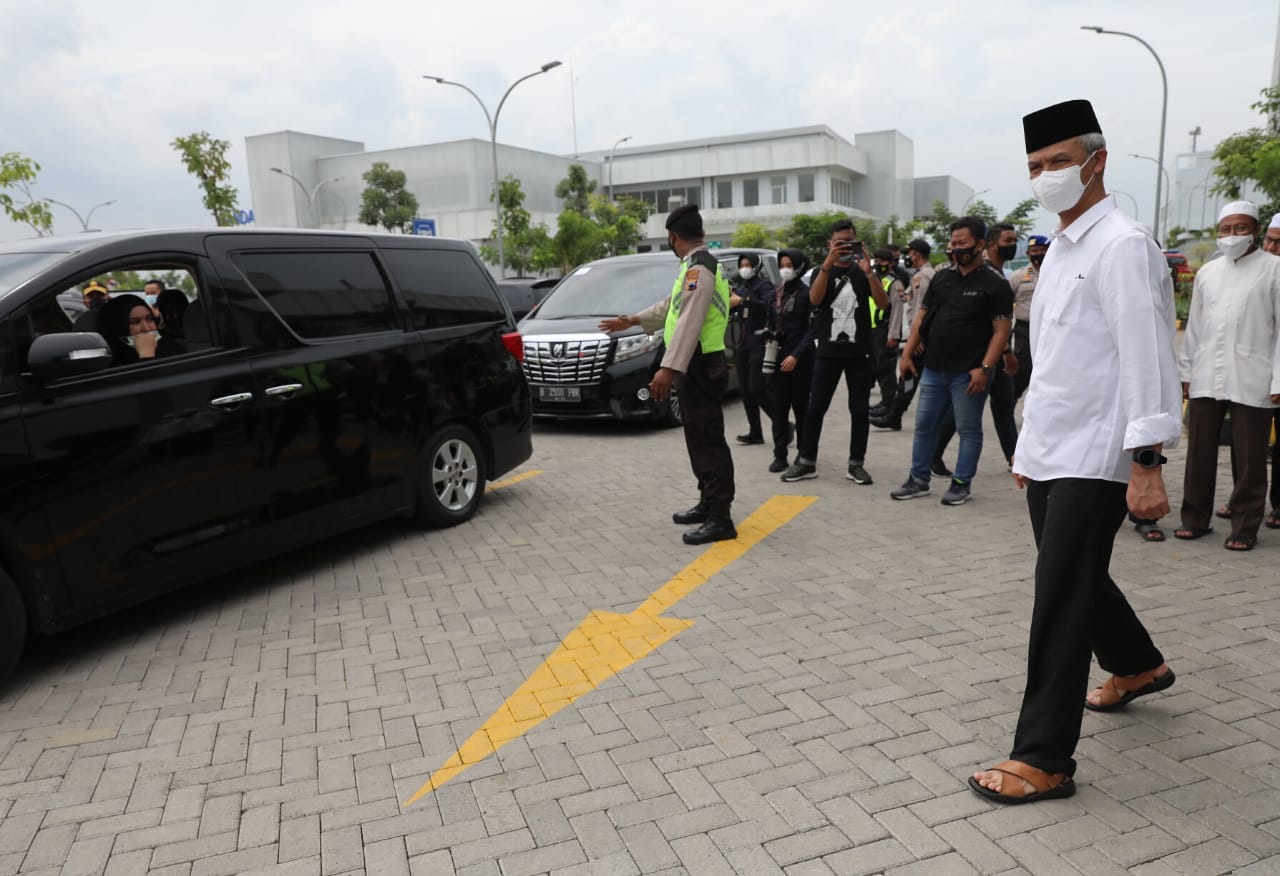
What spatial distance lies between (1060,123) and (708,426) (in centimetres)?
323

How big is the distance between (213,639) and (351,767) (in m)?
1.63

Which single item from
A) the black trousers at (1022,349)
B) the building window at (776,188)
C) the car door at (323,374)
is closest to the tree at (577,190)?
the building window at (776,188)

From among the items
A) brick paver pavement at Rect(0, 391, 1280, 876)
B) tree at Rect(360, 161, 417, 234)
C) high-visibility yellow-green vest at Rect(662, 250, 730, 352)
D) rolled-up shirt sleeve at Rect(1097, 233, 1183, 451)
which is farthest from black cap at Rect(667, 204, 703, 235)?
tree at Rect(360, 161, 417, 234)

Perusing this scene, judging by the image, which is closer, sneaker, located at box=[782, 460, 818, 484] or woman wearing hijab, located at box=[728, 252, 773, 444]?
sneaker, located at box=[782, 460, 818, 484]

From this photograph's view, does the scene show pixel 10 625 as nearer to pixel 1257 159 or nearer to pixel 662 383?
pixel 662 383

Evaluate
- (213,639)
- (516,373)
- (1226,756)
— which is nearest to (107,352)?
(213,639)

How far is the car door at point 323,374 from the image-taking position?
4.81m

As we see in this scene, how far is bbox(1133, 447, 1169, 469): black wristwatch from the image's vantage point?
8.34 feet

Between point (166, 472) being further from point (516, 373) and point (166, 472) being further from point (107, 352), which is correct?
point (516, 373)

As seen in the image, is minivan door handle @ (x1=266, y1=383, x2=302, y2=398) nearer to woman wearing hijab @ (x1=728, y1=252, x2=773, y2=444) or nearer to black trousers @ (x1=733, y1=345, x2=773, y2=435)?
woman wearing hijab @ (x1=728, y1=252, x2=773, y2=444)

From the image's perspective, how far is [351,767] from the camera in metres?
3.17

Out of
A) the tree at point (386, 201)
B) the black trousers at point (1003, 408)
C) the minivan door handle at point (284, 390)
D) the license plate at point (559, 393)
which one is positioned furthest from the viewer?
the tree at point (386, 201)

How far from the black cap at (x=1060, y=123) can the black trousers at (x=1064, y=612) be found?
1023 mm

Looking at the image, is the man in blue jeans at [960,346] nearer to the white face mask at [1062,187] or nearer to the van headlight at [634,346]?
the white face mask at [1062,187]
